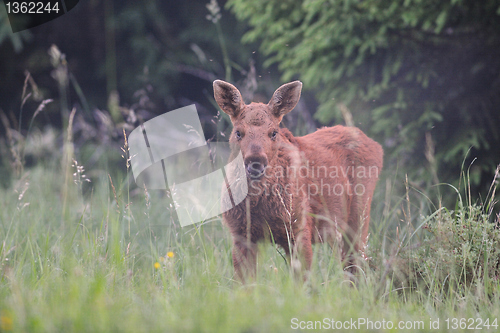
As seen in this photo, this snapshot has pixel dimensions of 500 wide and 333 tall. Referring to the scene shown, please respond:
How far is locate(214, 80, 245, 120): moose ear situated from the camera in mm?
3070

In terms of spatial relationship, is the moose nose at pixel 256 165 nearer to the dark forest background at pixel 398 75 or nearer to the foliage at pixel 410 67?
the dark forest background at pixel 398 75

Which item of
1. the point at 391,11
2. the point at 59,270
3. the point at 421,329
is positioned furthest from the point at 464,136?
the point at 59,270

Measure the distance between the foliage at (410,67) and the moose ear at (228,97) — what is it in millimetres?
1625

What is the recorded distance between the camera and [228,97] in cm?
314

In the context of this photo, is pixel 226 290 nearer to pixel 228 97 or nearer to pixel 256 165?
pixel 256 165

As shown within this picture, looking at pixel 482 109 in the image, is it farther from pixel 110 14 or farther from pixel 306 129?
pixel 110 14

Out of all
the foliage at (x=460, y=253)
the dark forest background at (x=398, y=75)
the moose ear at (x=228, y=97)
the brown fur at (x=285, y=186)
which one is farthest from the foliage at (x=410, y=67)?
the moose ear at (x=228, y=97)

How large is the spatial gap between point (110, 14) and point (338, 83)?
5152 millimetres

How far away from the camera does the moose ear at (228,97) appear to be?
3.07 m

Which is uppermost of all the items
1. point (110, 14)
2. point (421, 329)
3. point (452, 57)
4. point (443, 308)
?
point (110, 14)

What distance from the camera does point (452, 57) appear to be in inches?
174

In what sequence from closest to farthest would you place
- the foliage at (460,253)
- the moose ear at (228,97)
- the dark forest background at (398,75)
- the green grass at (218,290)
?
the green grass at (218,290) < the foliage at (460,253) < the moose ear at (228,97) < the dark forest background at (398,75)

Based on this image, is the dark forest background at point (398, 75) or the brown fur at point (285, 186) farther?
the dark forest background at point (398, 75)

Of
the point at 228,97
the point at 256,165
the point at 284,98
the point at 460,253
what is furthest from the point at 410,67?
the point at 256,165
